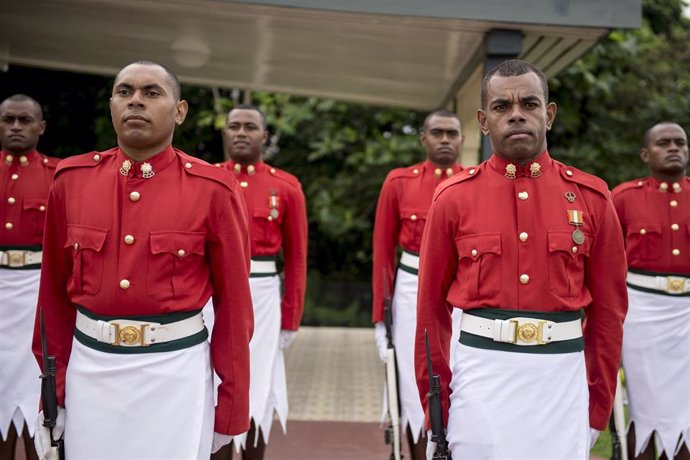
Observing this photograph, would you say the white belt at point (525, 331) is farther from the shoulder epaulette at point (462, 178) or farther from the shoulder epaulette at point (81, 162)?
Result: the shoulder epaulette at point (81, 162)

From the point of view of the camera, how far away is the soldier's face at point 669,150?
18.0ft

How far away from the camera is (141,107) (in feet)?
10.2

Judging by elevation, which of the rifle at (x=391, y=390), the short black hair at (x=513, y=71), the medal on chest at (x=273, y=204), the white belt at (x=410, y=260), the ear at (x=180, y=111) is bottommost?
the rifle at (x=391, y=390)

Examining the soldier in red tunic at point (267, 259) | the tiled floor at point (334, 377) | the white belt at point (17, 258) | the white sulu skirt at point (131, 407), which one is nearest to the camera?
the white sulu skirt at point (131, 407)

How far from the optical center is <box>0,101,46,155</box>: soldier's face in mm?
5438

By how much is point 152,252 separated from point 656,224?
11.1ft

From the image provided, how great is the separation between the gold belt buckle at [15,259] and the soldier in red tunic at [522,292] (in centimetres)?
286

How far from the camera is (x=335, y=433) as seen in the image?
7039mm

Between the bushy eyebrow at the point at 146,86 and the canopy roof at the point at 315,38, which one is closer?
the bushy eyebrow at the point at 146,86

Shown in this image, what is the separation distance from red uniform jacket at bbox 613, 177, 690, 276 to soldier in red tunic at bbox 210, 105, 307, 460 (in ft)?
6.63

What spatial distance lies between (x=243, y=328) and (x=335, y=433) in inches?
158

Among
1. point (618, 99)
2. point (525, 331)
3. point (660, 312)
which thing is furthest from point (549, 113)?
point (618, 99)

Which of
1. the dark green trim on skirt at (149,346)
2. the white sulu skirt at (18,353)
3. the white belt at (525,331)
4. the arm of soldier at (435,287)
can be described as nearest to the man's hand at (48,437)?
the dark green trim on skirt at (149,346)

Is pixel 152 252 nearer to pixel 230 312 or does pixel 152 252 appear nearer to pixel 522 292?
pixel 230 312
